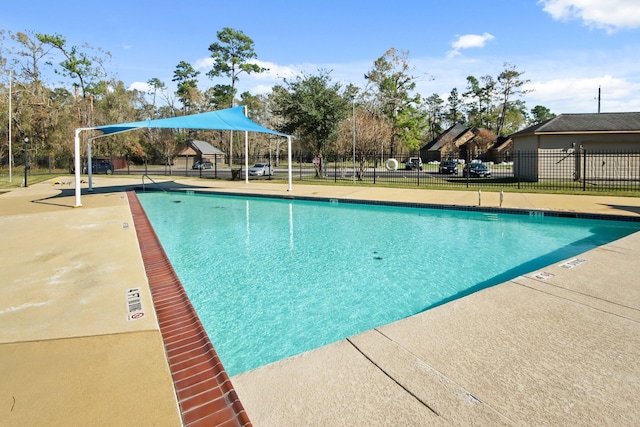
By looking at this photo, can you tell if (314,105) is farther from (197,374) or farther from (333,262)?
(197,374)

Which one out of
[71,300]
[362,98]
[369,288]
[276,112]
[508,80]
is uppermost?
[508,80]

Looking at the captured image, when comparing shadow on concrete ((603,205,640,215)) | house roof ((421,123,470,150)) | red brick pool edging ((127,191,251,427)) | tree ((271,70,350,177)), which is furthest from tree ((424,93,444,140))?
red brick pool edging ((127,191,251,427))

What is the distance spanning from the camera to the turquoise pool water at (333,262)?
452 centimetres

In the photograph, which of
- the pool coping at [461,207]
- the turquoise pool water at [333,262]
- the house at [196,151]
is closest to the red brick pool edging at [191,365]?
the turquoise pool water at [333,262]

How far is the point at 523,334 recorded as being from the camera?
313 centimetres

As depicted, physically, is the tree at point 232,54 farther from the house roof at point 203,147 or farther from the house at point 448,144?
the house at point 448,144

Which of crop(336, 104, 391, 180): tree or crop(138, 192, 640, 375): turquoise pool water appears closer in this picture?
crop(138, 192, 640, 375): turquoise pool water

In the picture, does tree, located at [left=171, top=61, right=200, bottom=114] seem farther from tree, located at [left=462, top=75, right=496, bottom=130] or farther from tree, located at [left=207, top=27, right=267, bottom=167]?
tree, located at [left=462, top=75, right=496, bottom=130]

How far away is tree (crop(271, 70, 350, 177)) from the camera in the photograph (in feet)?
75.1

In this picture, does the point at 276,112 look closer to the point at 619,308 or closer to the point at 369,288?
the point at 369,288

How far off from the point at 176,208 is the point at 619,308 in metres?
13.2

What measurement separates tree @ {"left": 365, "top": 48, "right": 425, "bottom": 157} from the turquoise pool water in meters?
33.1

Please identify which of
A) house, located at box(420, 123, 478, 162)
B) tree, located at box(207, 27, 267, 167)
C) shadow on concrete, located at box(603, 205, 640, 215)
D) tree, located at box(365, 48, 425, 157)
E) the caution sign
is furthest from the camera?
house, located at box(420, 123, 478, 162)

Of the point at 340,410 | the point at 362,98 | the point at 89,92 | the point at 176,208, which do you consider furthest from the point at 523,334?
the point at 89,92
